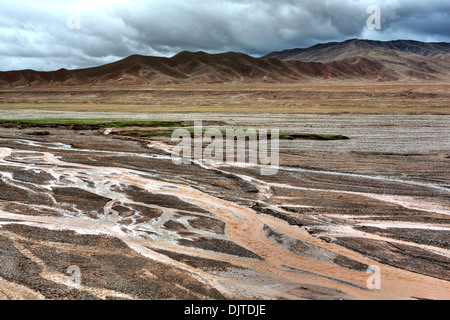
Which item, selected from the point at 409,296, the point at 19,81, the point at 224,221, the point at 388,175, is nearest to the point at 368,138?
the point at 388,175

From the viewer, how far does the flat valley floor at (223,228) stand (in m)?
7.98

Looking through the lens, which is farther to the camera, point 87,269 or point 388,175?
point 388,175

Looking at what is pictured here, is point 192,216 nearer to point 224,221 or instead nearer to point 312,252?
point 224,221

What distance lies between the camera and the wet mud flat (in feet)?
26.2

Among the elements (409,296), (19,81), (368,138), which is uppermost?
(19,81)

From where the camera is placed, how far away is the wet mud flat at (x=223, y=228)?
314 inches

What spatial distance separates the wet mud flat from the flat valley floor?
0.13ft

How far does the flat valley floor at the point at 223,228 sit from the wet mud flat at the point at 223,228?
0.13ft

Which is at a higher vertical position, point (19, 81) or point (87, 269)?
point (19, 81)

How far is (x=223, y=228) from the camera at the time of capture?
453 inches

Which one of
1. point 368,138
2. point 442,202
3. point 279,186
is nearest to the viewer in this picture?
point 442,202
